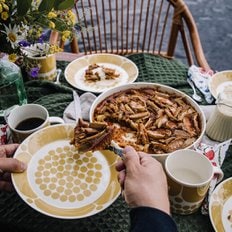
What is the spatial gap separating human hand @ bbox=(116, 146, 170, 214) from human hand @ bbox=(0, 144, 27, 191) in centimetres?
24

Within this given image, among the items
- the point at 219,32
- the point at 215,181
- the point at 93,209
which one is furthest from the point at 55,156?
the point at 219,32

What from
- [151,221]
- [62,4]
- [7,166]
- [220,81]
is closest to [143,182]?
[151,221]

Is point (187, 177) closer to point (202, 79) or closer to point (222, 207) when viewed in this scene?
point (222, 207)

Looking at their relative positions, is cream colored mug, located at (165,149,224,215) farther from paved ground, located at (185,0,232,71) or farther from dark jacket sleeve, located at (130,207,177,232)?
paved ground, located at (185,0,232,71)

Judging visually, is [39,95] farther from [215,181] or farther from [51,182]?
[215,181]

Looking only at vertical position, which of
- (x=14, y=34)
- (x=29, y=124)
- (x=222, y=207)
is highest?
(x=14, y=34)

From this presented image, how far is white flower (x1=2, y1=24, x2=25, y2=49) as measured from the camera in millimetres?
803

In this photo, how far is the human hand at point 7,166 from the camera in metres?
0.76

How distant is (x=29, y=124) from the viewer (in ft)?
3.02

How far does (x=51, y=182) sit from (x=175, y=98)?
47 cm

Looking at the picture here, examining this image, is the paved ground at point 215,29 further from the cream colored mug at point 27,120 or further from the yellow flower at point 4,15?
the yellow flower at point 4,15

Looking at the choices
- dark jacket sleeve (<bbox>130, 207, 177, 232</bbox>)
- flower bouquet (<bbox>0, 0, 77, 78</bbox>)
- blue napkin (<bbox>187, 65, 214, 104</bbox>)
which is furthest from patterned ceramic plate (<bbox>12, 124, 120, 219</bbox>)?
blue napkin (<bbox>187, 65, 214, 104</bbox>)

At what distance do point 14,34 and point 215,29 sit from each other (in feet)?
8.21

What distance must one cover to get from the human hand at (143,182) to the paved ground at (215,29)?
2023 millimetres
